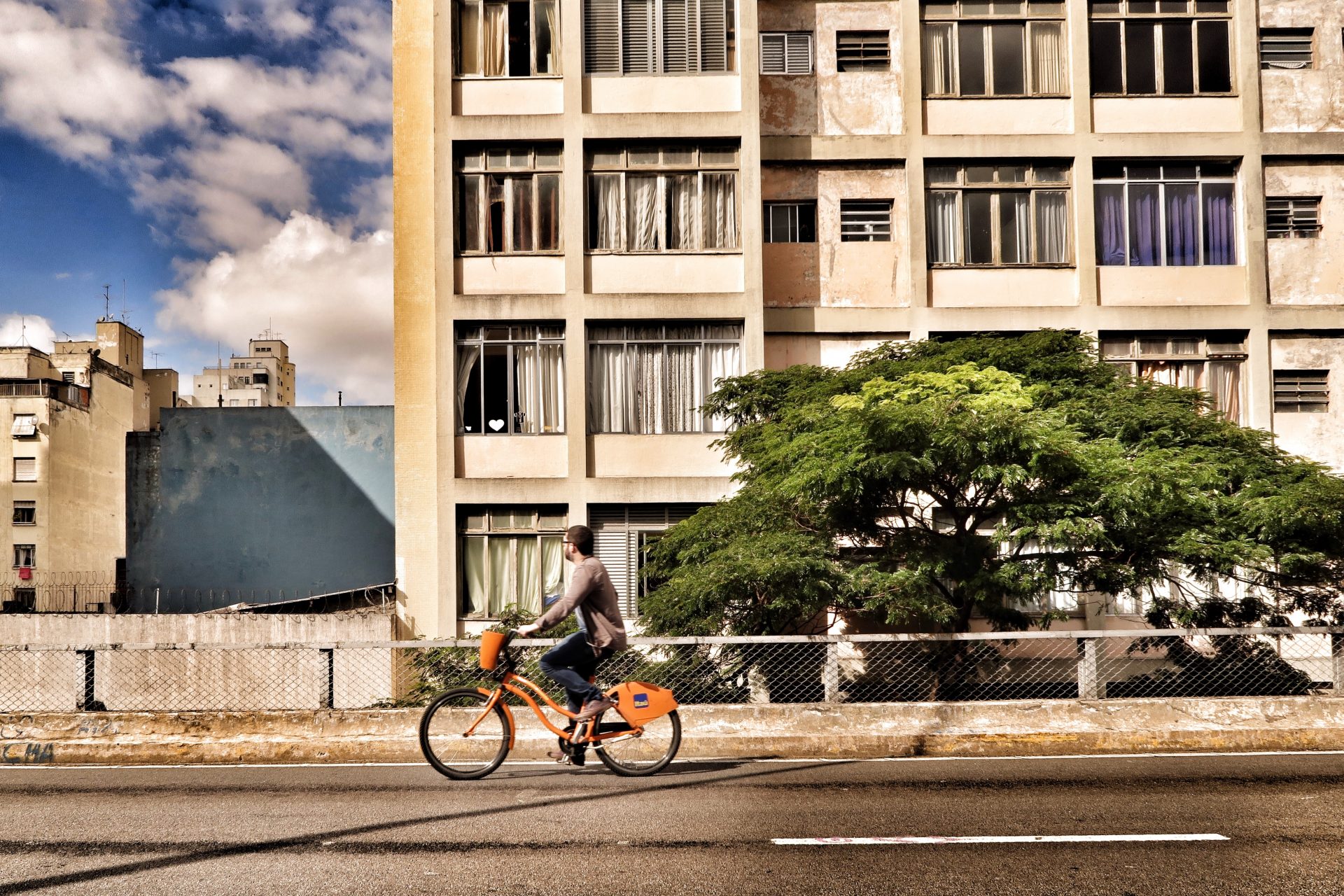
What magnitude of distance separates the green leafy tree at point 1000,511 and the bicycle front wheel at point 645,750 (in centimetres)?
323

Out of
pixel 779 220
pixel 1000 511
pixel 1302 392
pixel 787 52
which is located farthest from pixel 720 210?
pixel 1302 392

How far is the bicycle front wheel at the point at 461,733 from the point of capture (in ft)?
28.3

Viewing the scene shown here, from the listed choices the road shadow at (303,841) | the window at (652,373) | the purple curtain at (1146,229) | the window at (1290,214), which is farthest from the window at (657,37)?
the road shadow at (303,841)

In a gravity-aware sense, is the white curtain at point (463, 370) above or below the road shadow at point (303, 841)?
above

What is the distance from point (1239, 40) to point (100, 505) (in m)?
47.2

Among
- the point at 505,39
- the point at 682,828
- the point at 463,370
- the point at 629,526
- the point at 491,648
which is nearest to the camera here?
the point at 682,828

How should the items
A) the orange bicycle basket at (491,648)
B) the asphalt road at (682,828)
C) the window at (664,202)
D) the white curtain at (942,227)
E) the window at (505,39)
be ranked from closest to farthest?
the asphalt road at (682,828) → the orange bicycle basket at (491,648) → the window at (664,202) → the window at (505,39) → the white curtain at (942,227)

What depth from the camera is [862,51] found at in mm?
19953

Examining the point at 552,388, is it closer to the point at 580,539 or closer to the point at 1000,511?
the point at 1000,511

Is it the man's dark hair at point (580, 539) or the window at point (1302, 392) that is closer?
the man's dark hair at point (580, 539)

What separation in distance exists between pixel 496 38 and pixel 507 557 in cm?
962

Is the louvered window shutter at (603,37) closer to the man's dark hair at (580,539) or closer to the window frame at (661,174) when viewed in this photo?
the window frame at (661,174)

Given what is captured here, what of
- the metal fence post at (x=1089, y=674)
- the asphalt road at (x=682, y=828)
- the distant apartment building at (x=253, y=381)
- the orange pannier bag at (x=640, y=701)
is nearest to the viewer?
the asphalt road at (x=682, y=828)

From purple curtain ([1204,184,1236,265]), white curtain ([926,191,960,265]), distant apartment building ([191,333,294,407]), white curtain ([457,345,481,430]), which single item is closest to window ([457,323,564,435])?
white curtain ([457,345,481,430])
